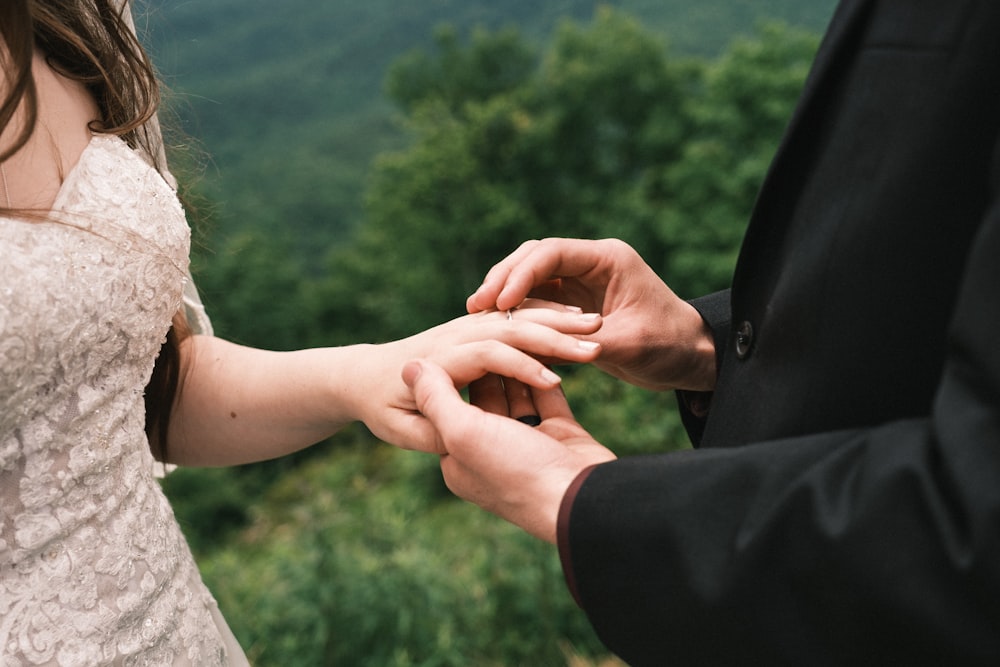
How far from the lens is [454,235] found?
20344 millimetres

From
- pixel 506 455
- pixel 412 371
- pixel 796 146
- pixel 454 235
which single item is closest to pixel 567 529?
pixel 506 455

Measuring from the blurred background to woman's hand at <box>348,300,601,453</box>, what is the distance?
0.57 meters

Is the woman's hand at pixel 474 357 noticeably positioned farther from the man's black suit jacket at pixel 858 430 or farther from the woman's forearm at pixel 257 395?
the man's black suit jacket at pixel 858 430

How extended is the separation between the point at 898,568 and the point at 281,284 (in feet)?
87.6

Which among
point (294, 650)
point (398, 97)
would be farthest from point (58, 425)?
point (398, 97)

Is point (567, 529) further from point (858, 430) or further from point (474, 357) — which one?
point (474, 357)

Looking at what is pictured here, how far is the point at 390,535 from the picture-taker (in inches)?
158

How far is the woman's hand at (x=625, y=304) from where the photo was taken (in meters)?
1.67

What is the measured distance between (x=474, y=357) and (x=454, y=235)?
1898 cm

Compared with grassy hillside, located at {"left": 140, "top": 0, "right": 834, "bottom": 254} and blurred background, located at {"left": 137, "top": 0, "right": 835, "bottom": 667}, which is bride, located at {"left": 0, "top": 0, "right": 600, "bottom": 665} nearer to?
blurred background, located at {"left": 137, "top": 0, "right": 835, "bottom": 667}

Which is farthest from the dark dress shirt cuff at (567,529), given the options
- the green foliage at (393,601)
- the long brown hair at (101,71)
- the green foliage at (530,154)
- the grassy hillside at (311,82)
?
the grassy hillside at (311,82)

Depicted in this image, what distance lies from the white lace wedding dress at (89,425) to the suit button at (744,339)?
943 mm

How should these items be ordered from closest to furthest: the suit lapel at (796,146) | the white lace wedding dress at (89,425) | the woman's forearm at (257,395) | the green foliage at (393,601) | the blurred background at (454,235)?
the suit lapel at (796,146)
the white lace wedding dress at (89,425)
the woman's forearm at (257,395)
the green foliage at (393,601)
the blurred background at (454,235)

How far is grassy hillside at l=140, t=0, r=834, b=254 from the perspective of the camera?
1266 inches
